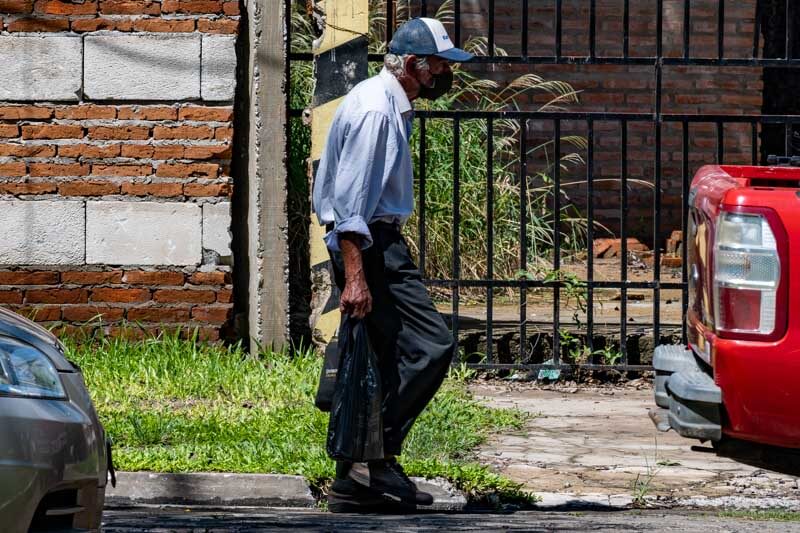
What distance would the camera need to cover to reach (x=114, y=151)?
27.5ft

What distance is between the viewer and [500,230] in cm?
1098

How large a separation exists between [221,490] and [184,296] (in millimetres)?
2723

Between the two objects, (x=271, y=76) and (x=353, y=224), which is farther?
(x=271, y=76)

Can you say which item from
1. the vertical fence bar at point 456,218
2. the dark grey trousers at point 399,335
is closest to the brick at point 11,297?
the vertical fence bar at point 456,218

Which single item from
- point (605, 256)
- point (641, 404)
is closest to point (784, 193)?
point (641, 404)

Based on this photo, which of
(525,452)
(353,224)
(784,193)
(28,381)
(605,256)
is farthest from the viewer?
(605,256)

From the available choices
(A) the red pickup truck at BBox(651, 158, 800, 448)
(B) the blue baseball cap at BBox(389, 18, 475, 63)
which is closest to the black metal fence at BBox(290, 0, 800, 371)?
(B) the blue baseball cap at BBox(389, 18, 475, 63)

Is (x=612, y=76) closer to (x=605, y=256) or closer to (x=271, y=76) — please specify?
(x=605, y=256)

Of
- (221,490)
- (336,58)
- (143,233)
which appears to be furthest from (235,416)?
(336,58)

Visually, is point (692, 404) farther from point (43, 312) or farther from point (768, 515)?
point (43, 312)

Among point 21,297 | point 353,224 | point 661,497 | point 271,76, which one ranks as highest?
point 271,76

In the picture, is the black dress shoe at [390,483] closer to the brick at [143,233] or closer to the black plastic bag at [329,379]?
the black plastic bag at [329,379]

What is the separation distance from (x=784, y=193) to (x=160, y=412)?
3.45 metres

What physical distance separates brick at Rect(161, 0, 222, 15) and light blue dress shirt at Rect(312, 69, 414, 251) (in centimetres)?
291
